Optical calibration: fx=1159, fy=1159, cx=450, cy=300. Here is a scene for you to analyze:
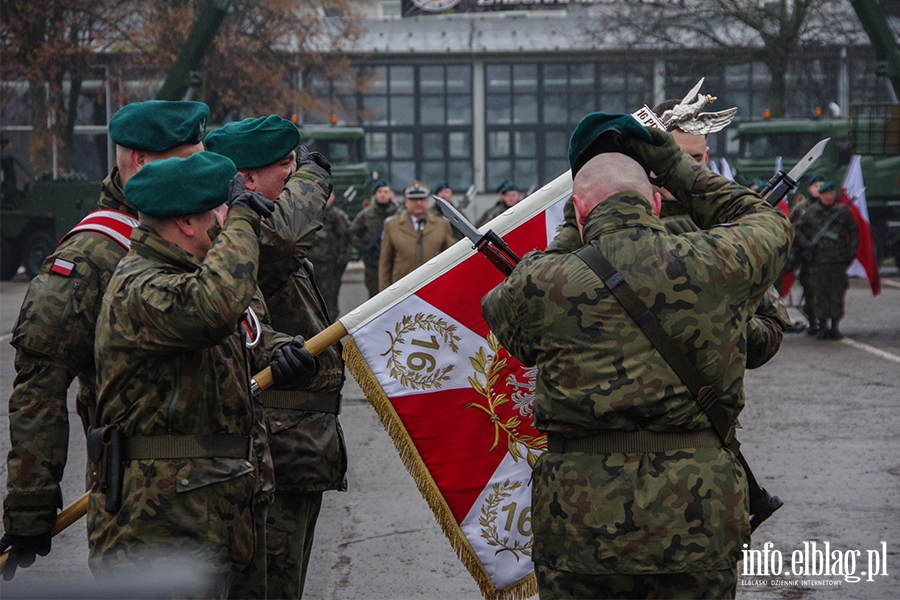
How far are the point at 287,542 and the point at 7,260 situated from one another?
2202cm

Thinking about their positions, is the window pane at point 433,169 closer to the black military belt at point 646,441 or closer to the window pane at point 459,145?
the window pane at point 459,145

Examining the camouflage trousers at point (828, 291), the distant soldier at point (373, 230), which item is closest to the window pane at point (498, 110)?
the distant soldier at point (373, 230)

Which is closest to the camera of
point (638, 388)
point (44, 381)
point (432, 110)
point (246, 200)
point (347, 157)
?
point (638, 388)

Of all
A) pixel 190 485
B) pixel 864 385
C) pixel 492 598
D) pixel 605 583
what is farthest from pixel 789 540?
pixel 864 385

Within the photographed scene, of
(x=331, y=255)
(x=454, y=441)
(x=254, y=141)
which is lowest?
(x=331, y=255)

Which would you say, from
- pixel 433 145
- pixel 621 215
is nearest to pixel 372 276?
pixel 621 215

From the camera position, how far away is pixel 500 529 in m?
3.95

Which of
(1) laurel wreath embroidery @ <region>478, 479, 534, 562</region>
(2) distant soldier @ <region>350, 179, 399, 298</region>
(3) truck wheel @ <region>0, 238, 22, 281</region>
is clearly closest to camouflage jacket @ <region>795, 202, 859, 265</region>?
(2) distant soldier @ <region>350, 179, 399, 298</region>

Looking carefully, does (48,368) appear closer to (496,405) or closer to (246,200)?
(246,200)

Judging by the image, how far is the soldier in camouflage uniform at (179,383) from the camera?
2.95m

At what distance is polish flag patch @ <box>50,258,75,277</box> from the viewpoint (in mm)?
3373

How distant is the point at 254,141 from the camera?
3.92 metres

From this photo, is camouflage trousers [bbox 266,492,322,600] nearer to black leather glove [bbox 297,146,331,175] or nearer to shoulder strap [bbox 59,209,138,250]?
shoulder strap [bbox 59,209,138,250]

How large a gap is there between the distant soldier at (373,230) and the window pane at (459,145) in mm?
20352
